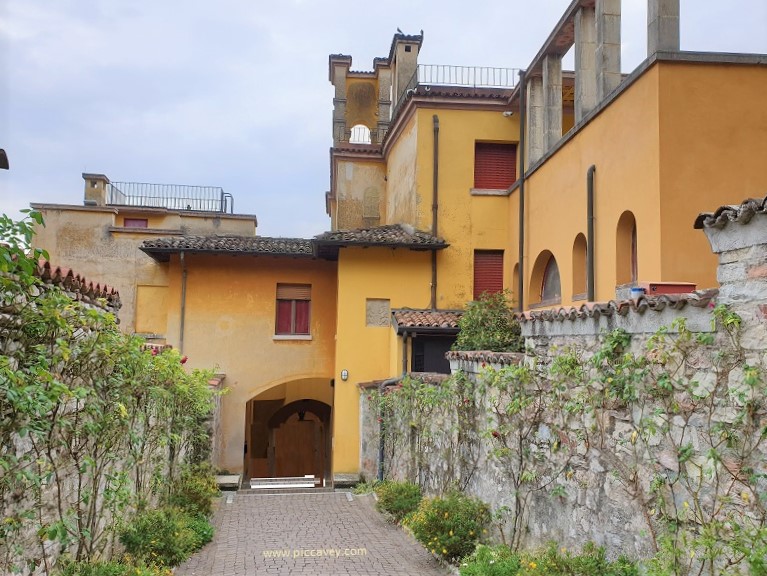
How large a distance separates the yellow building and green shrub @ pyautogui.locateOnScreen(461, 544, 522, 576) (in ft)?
16.0

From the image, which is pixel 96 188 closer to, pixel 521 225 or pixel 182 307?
pixel 182 307

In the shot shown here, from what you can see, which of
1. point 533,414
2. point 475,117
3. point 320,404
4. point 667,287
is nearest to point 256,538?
point 533,414

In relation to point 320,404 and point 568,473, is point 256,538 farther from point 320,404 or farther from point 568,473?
point 320,404

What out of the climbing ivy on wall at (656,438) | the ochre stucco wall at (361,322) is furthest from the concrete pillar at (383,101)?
the climbing ivy on wall at (656,438)

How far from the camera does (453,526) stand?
8086mm

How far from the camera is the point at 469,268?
1839 centimetres

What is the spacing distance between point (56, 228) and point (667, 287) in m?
21.3

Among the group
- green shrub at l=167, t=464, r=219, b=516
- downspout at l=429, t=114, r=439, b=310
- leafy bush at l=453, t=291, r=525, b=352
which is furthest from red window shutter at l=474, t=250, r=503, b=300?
green shrub at l=167, t=464, r=219, b=516

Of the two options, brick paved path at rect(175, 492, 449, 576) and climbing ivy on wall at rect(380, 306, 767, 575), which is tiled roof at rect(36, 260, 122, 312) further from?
climbing ivy on wall at rect(380, 306, 767, 575)

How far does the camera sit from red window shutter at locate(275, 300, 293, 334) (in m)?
19.4

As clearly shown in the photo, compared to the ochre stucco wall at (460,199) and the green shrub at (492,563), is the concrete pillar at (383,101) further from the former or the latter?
the green shrub at (492,563)

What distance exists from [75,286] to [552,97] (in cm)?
1176

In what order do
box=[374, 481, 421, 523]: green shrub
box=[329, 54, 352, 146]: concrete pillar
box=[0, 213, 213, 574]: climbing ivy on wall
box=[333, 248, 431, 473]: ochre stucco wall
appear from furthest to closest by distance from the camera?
box=[329, 54, 352, 146]: concrete pillar
box=[333, 248, 431, 473]: ochre stucco wall
box=[374, 481, 421, 523]: green shrub
box=[0, 213, 213, 574]: climbing ivy on wall

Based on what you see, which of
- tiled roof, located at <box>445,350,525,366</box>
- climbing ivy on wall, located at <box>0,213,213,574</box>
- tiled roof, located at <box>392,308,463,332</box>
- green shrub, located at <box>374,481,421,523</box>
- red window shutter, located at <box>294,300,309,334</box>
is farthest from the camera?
red window shutter, located at <box>294,300,309,334</box>
